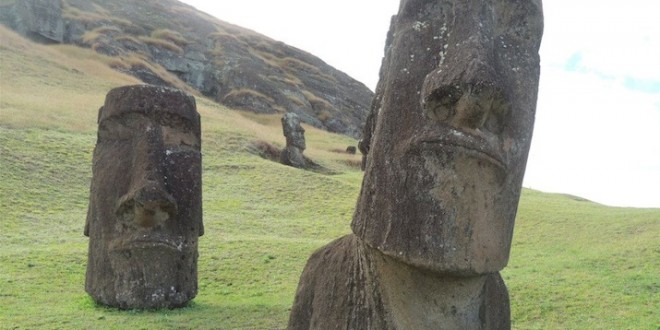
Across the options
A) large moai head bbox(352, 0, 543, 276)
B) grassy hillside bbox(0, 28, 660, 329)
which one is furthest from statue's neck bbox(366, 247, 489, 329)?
grassy hillside bbox(0, 28, 660, 329)

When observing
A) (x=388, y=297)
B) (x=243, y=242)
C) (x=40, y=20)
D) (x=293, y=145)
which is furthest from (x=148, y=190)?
(x=40, y=20)

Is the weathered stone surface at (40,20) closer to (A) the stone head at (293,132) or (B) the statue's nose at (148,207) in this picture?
(A) the stone head at (293,132)

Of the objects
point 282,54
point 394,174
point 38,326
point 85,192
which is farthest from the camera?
point 282,54

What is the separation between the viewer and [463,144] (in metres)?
3.52

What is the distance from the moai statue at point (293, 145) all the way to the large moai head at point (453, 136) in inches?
1086

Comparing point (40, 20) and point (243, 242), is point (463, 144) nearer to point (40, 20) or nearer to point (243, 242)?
point (243, 242)

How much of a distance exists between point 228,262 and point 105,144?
14.7ft

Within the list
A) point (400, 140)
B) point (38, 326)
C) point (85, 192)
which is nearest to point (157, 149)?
point (38, 326)

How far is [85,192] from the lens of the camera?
65.8 feet

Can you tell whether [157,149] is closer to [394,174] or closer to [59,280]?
[59,280]

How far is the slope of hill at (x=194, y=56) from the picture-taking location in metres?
49.2

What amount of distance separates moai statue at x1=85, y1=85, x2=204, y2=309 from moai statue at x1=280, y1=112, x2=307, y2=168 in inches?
868

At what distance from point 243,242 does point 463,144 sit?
1166 centimetres

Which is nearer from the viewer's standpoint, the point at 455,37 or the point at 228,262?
the point at 455,37
